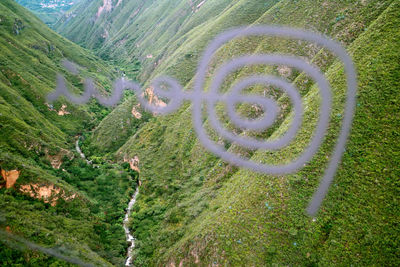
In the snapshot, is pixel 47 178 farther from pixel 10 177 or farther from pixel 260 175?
pixel 260 175

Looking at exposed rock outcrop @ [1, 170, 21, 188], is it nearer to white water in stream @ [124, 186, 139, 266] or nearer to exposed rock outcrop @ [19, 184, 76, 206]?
exposed rock outcrop @ [19, 184, 76, 206]

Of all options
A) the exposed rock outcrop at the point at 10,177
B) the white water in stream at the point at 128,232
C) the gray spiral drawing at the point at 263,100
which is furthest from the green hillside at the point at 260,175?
the white water in stream at the point at 128,232

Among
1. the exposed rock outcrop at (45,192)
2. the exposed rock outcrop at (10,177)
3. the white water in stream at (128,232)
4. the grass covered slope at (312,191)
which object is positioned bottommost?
the white water in stream at (128,232)

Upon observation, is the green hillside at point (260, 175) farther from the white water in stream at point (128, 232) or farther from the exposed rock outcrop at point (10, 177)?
the white water in stream at point (128, 232)

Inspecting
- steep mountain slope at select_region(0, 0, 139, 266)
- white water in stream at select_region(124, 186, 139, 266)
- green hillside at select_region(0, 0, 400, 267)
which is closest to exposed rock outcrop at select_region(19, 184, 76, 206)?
steep mountain slope at select_region(0, 0, 139, 266)

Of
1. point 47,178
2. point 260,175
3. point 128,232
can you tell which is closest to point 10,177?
point 47,178

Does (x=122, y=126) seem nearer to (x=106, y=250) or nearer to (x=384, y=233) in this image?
(x=106, y=250)
